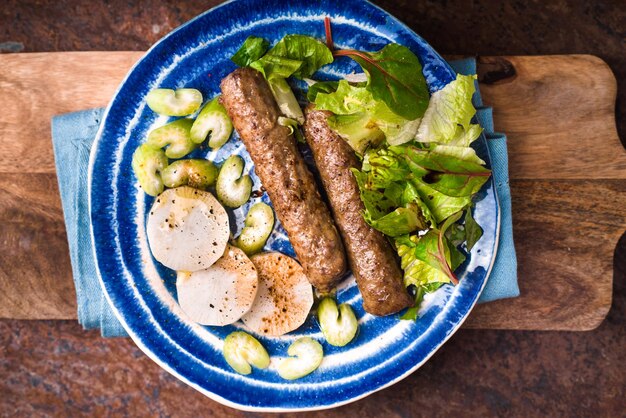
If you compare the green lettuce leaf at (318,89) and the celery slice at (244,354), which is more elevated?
the green lettuce leaf at (318,89)

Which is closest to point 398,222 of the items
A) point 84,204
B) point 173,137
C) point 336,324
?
point 336,324

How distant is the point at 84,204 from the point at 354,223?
1332 mm

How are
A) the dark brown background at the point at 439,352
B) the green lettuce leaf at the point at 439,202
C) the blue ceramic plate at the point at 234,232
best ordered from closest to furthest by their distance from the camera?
the green lettuce leaf at the point at 439,202
the blue ceramic plate at the point at 234,232
the dark brown background at the point at 439,352

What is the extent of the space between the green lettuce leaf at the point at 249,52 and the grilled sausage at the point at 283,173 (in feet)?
0.34

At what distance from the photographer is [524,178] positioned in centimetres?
270

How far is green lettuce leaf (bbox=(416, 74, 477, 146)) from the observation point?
2369 mm

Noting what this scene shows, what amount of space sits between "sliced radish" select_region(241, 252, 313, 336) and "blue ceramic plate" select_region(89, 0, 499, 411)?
92 mm

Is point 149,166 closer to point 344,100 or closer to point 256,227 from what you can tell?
point 256,227

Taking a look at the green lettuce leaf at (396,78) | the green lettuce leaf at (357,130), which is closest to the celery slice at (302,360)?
the green lettuce leaf at (357,130)

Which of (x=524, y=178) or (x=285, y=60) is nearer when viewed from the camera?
(x=285, y=60)

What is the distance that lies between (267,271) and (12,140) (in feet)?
4.80

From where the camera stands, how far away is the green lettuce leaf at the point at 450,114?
237cm

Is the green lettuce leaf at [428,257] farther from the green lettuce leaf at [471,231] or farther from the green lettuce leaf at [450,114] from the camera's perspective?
the green lettuce leaf at [450,114]

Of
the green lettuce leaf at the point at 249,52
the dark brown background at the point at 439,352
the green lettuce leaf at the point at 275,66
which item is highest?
the green lettuce leaf at the point at 249,52
